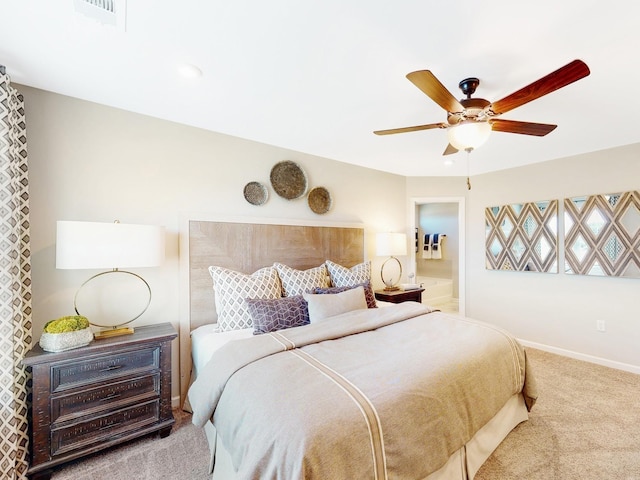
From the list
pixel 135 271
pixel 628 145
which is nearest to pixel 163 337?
pixel 135 271

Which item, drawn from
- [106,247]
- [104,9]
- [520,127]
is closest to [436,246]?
[520,127]

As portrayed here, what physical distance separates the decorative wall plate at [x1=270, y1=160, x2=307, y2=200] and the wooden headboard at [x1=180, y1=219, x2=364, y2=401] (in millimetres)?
327

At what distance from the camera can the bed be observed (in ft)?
3.65

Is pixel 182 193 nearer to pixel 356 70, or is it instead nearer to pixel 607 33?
pixel 356 70

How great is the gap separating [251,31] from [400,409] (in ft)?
6.47

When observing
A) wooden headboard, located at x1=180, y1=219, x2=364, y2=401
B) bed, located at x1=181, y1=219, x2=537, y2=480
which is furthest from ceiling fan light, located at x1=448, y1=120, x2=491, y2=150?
wooden headboard, located at x1=180, y1=219, x2=364, y2=401

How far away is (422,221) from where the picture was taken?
22.9 feet

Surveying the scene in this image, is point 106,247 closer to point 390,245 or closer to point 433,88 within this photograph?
point 433,88

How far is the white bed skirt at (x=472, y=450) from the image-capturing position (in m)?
1.49

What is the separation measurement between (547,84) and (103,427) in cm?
326

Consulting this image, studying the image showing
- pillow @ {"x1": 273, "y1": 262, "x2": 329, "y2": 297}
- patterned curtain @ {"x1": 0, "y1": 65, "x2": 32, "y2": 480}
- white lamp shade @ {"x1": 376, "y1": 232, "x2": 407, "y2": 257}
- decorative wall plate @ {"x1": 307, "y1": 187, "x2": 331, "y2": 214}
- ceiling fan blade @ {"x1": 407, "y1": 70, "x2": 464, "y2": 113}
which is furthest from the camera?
white lamp shade @ {"x1": 376, "y1": 232, "x2": 407, "y2": 257}

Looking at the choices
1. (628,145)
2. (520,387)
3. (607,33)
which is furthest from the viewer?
(628,145)

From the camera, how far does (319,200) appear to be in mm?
3484

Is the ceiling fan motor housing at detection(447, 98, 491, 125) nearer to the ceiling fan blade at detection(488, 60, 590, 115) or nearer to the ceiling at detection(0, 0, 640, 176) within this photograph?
the ceiling fan blade at detection(488, 60, 590, 115)
